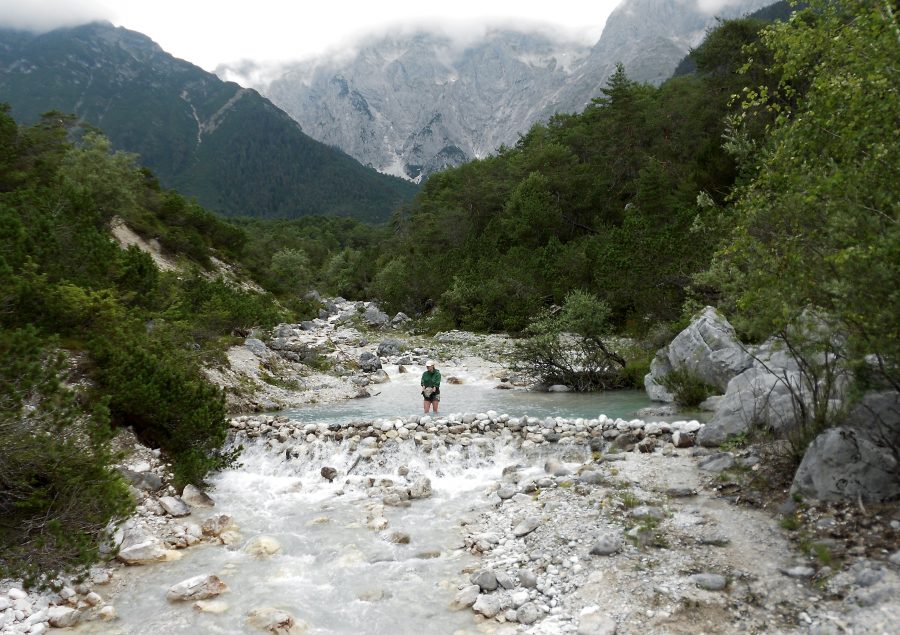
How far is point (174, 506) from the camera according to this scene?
922cm

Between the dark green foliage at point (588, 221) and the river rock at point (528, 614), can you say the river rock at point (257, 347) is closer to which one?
the dark green foliage at point (588, 221)

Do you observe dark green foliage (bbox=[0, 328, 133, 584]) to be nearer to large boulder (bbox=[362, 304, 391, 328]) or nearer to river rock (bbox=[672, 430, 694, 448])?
river rock (bbox=[672, 430, 694, 448])

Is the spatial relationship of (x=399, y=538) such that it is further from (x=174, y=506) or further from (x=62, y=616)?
(x=62, y=616)

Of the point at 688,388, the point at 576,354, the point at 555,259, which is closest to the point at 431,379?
the point at 576,354

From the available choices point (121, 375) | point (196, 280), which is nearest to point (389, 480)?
point (121, 375)

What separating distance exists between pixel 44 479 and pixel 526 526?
665cm

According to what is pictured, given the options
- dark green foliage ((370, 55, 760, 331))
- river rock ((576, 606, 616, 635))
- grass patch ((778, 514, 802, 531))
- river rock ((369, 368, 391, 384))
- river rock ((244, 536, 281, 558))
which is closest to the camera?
river rock ((576, 606, 616, 635))

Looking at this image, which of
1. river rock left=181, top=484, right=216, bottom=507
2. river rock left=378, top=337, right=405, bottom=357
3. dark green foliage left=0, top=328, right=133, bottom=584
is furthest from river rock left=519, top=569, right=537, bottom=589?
river rock left=378, top=337, right=405, bottom=357

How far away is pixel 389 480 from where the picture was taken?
11086mm

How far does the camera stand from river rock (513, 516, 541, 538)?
8055 mm

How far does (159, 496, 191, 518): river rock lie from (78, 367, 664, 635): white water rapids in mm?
234

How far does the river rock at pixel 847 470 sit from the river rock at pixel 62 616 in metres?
8.91

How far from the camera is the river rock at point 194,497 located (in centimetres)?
982

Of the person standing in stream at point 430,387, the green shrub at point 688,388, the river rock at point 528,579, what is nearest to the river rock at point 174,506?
the river rock at point 528,579
